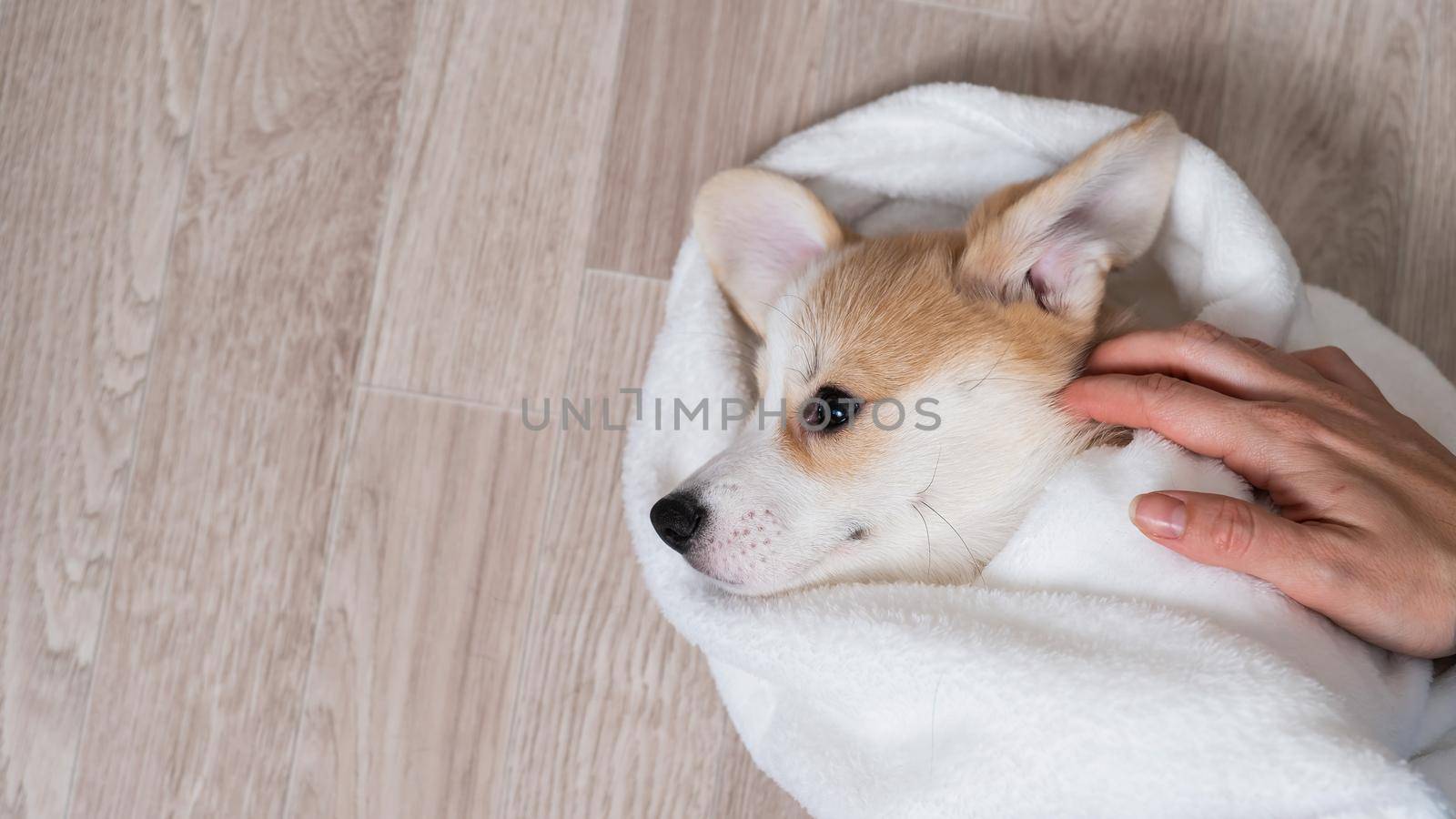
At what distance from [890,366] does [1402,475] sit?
529mm

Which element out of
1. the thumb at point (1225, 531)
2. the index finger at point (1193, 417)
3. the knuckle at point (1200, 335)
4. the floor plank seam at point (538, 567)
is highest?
A: the knuckle at point (1200, 335)

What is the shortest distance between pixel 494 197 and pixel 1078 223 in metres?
0.85

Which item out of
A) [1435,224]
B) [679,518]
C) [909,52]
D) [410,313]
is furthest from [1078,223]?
Result: [410,313]

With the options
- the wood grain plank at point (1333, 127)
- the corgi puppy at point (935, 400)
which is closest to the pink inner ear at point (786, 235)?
the corgi puppy at point (935, 400)

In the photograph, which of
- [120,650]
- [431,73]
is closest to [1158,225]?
[431,73]

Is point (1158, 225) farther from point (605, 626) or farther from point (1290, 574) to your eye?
point (605, 626)

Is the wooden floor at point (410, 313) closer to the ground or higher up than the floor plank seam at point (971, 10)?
closer to the ground

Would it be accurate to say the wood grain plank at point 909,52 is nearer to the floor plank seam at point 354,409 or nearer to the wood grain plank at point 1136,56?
the wood grain plank at point 1136,56

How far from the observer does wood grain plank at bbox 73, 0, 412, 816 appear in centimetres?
137

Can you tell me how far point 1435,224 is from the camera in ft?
4.69

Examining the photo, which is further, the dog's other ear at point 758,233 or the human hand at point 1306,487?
the dog's other ear at point 758,233

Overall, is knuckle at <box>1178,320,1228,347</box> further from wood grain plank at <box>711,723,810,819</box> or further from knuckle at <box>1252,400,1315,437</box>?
wood grain plank at <box>711,723,810,819</box>

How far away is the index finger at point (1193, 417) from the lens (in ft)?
3.22

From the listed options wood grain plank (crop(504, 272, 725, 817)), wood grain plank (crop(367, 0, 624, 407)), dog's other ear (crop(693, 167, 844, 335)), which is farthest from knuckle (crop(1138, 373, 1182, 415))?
wood grain plank (crop(367, 0, 624, 407))
